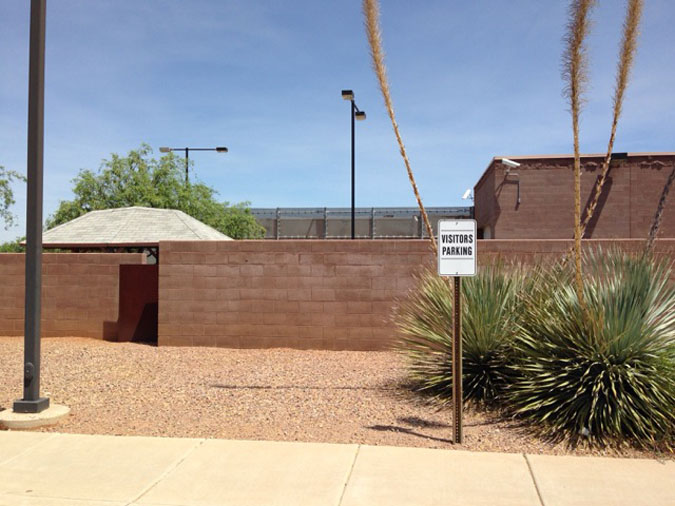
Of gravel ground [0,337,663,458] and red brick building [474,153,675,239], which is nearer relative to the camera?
gravel ground [0,337,663,458]

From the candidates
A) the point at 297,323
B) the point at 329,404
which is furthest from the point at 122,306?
the point at 329,404

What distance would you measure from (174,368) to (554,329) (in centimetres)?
622

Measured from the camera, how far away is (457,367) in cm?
684

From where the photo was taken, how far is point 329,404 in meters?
8.47

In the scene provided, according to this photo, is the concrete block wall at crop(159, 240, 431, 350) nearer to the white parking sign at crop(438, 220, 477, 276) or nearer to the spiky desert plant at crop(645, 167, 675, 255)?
the spiky desert plant at crop(645, 167, 675, 255)

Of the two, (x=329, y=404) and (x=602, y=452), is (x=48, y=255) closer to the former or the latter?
(x=329, y=404)

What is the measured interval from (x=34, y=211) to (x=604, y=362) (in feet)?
20.9

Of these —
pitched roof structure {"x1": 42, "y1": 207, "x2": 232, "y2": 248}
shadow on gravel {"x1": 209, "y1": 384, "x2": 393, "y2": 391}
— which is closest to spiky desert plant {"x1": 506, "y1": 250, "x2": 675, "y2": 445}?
shadow on gravel {"x1": 209, "y1": 384, "x2": 393, "y2": 391}

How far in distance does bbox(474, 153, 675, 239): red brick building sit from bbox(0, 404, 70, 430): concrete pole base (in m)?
19.0

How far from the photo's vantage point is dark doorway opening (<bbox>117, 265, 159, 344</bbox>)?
14.8m

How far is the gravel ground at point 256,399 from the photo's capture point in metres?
7.25

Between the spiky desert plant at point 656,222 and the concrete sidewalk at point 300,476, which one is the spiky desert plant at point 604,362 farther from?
the spiky desert plant at point 656,222

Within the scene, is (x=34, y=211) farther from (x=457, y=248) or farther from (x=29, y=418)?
(x=457, y=248)

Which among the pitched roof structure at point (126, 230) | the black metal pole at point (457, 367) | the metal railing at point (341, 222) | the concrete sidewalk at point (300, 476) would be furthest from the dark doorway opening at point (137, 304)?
the metal railing at point (341, 222)
